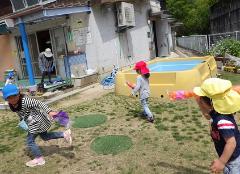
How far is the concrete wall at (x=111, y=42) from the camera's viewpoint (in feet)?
47.8

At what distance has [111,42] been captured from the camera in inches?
622

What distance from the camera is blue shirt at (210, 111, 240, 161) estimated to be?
10.6 ft

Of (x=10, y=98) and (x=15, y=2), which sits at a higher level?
(x=15, y=2)

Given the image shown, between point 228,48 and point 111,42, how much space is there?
5591 mm

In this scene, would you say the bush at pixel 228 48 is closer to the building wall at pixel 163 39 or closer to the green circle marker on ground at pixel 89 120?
the building wall at pixel 163 39

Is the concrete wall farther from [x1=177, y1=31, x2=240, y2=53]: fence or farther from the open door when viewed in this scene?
[x1=177, y1=31, x2=240, y2=53]: fence

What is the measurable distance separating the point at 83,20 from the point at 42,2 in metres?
2.44

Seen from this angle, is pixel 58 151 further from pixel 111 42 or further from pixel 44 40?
pixel 44 40

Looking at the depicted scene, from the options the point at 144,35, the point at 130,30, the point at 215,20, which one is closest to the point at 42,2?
the point at 130,30

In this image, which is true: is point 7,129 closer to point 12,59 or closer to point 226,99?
point 226,99

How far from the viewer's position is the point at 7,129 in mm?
8641

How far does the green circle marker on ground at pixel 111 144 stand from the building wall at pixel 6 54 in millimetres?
11860

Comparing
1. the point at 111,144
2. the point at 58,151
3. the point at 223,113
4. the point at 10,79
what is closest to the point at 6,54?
the point at 10,79

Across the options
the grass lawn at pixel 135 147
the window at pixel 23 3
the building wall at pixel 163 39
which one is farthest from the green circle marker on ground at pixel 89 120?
the building wall at pixel 163 39
